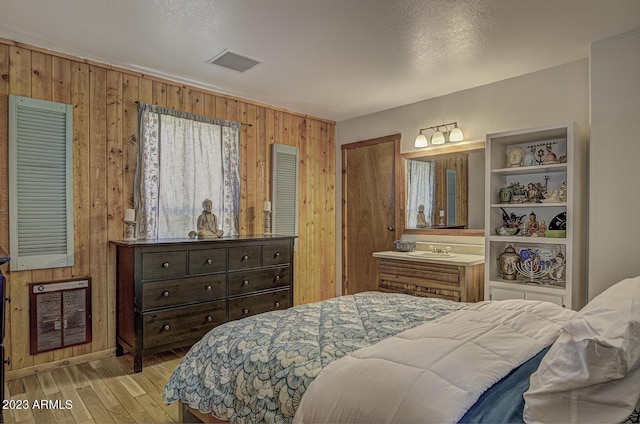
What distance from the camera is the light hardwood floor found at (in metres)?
2.28

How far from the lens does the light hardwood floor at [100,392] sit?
2.28 m

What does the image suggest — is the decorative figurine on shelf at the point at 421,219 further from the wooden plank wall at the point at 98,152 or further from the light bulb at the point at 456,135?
the wooden plank wall at the point at 98,152

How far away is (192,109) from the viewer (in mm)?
3879

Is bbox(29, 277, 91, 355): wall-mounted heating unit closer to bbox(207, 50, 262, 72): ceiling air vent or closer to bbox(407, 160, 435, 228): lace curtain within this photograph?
bbox(207, 50, 262, 72): ceiling air vent

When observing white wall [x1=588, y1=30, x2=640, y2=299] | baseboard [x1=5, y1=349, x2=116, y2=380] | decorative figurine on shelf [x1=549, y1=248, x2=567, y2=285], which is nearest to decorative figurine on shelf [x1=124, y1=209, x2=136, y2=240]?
baseboard [x1=5, y1=349, x2=116, y2=380]

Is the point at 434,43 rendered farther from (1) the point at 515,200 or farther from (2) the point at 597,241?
(2) the point at 597,241

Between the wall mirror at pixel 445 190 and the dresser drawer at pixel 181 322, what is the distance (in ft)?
7.76

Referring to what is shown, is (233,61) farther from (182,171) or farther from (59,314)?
(59,314)

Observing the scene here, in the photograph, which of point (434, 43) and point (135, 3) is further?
point (434, 43)

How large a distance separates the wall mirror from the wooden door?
0.59 ft

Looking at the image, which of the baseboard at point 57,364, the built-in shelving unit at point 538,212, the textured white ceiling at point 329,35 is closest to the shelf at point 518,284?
the built-in shelving unit at point 538,212

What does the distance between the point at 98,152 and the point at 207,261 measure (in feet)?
4.37

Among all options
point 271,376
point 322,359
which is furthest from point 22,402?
point 322,359

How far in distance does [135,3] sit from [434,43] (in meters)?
2.09
